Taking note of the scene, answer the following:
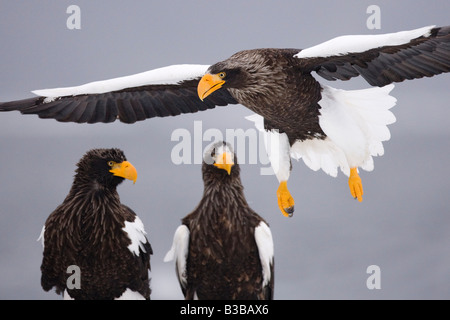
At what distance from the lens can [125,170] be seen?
297cm

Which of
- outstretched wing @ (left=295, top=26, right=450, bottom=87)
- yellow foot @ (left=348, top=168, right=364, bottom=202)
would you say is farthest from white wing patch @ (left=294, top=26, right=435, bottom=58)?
yellow foot @ (left=348, top=168, right=364, bottom=202)

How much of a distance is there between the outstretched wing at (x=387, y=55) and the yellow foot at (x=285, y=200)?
69cm

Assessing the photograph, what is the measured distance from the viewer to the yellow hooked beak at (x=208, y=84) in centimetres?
285

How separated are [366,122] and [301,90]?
1.72ft

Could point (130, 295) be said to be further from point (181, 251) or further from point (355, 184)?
point (355, 184)

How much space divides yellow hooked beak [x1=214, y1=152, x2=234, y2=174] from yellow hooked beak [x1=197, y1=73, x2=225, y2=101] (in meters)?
0.28

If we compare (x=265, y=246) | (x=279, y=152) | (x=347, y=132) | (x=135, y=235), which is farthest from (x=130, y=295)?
(x=347, y=132)

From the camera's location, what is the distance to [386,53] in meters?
2.91

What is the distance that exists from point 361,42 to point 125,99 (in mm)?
1228

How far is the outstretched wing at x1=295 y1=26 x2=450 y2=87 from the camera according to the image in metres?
2.76

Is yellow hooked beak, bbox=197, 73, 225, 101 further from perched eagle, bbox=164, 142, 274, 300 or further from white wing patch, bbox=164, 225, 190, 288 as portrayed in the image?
white wing patch, bbox=164, 225, 190, 288

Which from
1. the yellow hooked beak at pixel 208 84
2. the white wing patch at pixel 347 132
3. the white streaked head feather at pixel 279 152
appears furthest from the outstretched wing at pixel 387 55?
the white streaked head feather at pixel 279 152

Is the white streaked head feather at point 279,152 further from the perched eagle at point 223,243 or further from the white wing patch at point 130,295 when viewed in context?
the white wing patch at point 130,295
